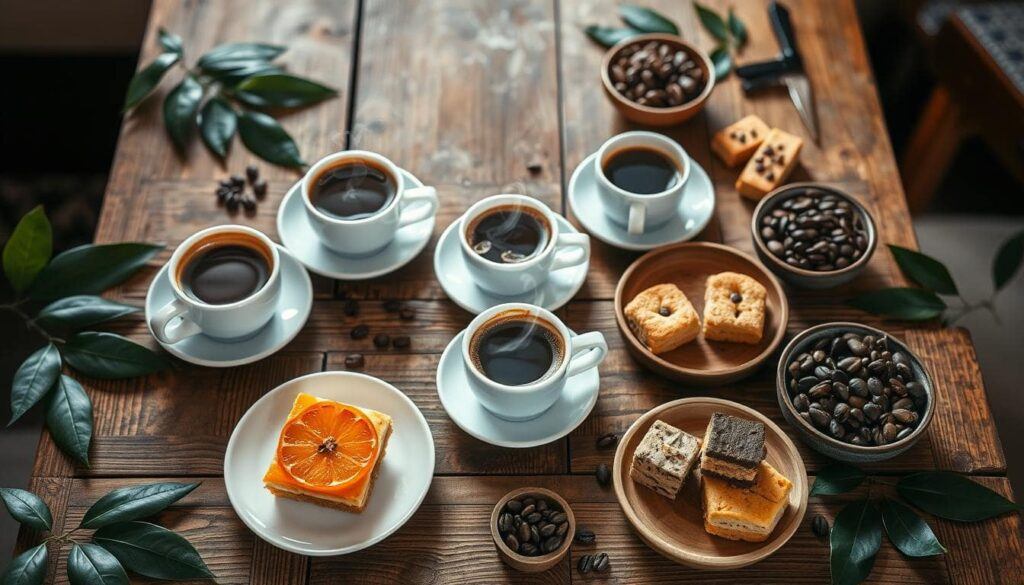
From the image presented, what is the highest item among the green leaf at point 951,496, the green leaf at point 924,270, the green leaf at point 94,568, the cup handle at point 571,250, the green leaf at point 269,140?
the cup handle at point 571,250

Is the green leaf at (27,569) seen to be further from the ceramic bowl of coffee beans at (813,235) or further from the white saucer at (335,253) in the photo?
the ceramic bowl of coffee beans at (813,235)

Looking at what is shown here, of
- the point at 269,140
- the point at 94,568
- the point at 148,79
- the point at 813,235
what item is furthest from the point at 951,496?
the point at 148,79

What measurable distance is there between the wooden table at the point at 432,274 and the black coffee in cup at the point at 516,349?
0.14m

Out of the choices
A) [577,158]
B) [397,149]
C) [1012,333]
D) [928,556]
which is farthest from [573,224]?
[1012,333]

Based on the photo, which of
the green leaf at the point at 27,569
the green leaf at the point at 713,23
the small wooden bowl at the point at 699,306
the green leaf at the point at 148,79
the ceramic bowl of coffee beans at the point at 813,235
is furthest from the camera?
the green leaf at the point at 713,23

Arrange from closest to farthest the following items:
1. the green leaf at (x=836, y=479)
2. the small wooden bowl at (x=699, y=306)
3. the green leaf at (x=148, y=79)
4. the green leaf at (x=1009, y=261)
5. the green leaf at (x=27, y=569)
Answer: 1. the green leaf at (x=27, y=569)
2. the green leaf at (x=836, y=479)
3. the small wooden bowl at (x=699, y=306)
4. the green leaf at (x=1009, y=261)
5. the green leaf at (x=148, y=79)

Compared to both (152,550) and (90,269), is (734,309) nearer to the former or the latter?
(152,550)

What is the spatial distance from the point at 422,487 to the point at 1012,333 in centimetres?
144

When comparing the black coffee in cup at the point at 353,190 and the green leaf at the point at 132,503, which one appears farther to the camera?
the black coffee in cup at the point at 353,190

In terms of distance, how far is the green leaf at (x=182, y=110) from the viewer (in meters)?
1.89

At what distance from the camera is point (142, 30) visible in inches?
120

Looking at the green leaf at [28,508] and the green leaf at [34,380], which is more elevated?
the green leaf at [34,380]

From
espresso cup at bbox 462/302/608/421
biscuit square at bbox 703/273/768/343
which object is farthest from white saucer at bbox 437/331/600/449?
biscuit square at bbox 703/273/768/343

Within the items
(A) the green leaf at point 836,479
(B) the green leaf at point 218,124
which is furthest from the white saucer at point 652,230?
(B) the green leaf at point 218,124
